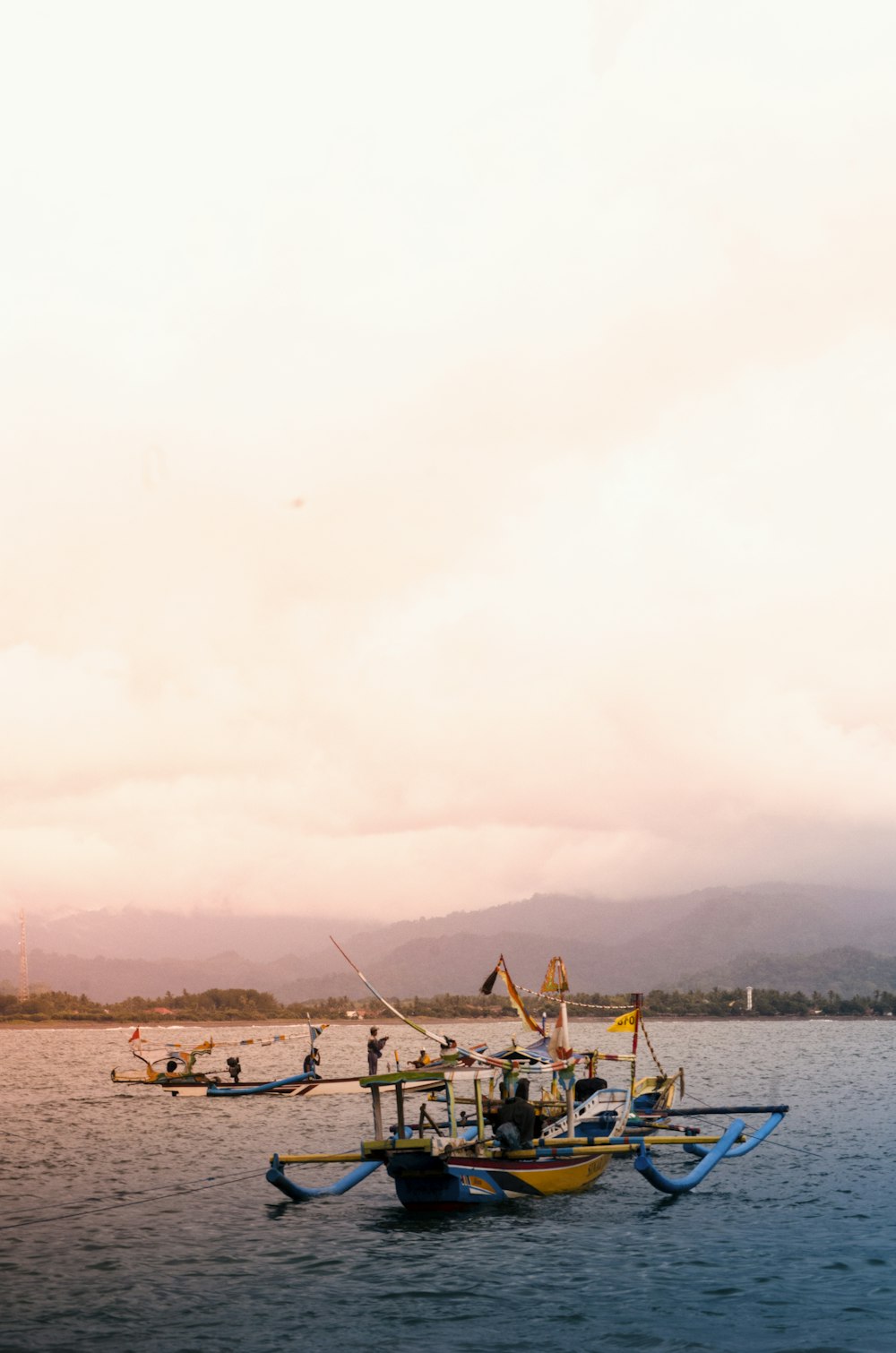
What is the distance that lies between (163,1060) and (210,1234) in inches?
1941

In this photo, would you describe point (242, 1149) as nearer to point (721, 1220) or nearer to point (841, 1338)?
point (721, 1220)

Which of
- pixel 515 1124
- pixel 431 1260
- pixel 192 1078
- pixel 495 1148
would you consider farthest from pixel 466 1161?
pixel 192 1078

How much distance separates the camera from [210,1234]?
32.6 meters

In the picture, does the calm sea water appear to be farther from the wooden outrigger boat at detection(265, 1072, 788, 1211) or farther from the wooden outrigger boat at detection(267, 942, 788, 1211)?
the wooden outrigger boat at detection(267, 942, 788, 1211)

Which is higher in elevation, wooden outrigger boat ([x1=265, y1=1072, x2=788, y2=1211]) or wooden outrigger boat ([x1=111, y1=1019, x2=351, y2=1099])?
wooden outrigger boat ([x1=265, y1=1072, x2=788, y2=1211])

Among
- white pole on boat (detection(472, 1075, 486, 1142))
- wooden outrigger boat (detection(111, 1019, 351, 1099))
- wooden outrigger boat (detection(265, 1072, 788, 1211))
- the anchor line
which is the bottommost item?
wooden outrigger boat (detection(111, 1019, 351, 1099))

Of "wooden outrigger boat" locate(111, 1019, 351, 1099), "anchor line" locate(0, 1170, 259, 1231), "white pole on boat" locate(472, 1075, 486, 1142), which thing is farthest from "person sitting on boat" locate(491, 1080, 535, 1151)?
"wooden outrigger boat" locate(111, 1019, 351, 1099)

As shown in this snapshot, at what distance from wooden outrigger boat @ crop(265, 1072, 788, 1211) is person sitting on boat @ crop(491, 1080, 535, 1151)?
17cm

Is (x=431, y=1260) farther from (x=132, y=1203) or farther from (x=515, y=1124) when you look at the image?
(x=132, y=1203)

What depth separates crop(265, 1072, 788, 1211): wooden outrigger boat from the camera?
31.8 m

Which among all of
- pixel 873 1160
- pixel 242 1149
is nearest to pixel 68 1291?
pixel 242 1149

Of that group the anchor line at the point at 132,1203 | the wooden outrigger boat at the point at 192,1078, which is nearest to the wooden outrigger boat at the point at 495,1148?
the anchor line at the point at 132,1203

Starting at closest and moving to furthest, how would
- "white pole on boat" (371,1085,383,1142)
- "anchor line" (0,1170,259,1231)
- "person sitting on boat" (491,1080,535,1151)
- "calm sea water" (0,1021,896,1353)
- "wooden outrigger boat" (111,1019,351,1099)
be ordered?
1. "calm sea water" (0,1021,896,1353)
2. "white pole on boat" (371,1085,383,1142)
3. "person sitting on boat" (491,1080,535,1151)
4. "anchor line" (0,1170,259,1231)
5. "wooden outrigger boat" (111,1019,351,1099)

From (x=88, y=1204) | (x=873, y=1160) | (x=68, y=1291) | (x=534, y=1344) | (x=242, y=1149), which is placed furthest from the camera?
(x=242, y=1149)
